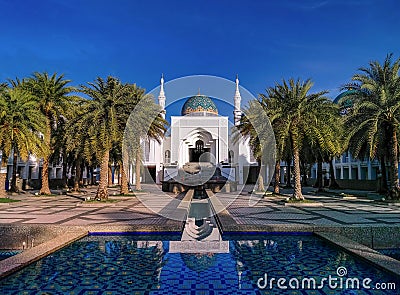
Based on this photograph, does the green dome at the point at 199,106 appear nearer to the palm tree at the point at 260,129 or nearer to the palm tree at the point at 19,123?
the palm tree at the point at 260,129

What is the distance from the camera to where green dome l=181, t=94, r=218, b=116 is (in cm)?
4341

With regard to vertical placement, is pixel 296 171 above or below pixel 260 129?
below

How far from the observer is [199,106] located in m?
43.5

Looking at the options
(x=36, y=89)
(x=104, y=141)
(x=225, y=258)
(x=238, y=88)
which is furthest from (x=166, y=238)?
(x=238, y=88)

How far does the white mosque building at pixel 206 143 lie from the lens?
133ft

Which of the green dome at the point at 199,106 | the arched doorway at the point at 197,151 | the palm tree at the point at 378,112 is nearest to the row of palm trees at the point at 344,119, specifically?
the palm tree at the point at 378,112

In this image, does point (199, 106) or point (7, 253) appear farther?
point (199, 106)

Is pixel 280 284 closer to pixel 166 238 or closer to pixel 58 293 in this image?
pixel 58 293

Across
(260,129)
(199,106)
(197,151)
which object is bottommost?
(260,129)

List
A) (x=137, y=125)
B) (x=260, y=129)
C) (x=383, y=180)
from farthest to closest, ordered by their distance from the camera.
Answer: (x=383, y=180) → (x=260, y=129) → (x=137, y=125)

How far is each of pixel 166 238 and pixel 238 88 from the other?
130 ft

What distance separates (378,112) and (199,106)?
A: 30195mm

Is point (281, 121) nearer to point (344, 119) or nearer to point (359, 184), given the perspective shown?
point (344, 119)

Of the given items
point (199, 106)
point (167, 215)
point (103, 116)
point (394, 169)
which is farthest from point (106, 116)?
point (199, 106)
